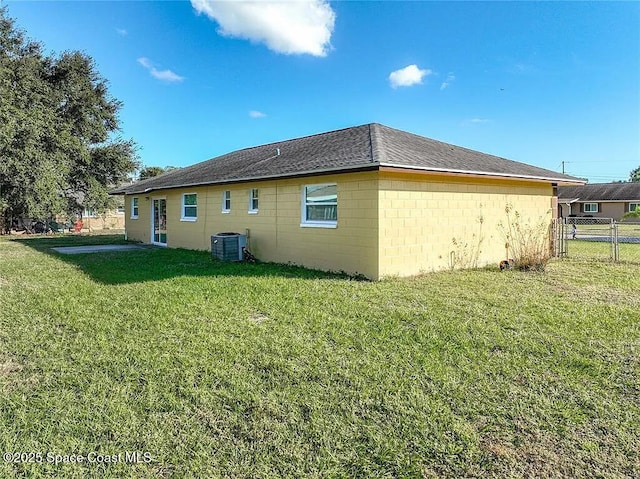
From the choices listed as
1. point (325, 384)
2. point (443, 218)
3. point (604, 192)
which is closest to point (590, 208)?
point (604, 192)

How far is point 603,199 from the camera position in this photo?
42.5 m

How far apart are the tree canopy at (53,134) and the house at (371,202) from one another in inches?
520

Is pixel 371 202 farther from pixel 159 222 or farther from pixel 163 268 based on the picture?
pixel 159 222

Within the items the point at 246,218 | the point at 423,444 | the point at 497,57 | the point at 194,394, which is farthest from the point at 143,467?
the point at 497,57

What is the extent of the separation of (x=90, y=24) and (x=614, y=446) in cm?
1752

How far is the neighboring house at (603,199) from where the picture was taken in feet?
135

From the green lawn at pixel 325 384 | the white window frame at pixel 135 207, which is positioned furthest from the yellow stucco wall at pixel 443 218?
the white window frame at pixel 135 207

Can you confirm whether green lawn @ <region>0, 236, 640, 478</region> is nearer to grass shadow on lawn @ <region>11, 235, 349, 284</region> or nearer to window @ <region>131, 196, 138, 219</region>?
grass shadow on lawn @ <region>11, 235, 349, 284</region>

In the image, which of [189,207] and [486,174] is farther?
[189,207]

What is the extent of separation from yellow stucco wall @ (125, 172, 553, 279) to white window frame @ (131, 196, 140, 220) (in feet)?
27.9

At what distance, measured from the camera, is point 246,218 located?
12.6 meters

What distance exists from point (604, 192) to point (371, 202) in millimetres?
46897

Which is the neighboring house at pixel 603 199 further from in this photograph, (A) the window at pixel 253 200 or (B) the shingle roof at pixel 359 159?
(A) the window at pixel 253 200

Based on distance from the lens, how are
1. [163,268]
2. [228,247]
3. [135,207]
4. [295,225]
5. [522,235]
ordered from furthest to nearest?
[135,207] → [522,235] → [228,247] → [295,225] → [163,268]
